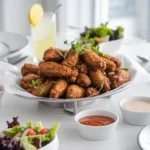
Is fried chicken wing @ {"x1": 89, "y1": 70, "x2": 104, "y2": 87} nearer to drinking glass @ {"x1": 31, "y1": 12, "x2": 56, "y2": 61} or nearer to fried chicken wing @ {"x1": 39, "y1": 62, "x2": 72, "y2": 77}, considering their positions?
fried chicken wing @ {"x1": 39, "y1": 62, "x2": 72, "y2": 77}

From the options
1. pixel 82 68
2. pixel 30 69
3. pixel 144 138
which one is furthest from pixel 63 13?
pixel 144 138

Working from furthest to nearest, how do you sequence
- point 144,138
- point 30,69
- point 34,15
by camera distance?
point 34,15, point 30,69, point 144,138

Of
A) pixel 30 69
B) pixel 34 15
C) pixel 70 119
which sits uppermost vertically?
pixel 34 15

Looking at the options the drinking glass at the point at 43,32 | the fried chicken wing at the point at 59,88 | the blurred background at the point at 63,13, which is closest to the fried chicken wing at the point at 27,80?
the fried chicken wing at the point at 59,88

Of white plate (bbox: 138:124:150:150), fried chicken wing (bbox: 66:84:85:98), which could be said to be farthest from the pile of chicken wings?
white plate (bbox: 138:124:150:150)

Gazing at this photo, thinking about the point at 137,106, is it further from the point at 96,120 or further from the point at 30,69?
the point at 30,69
